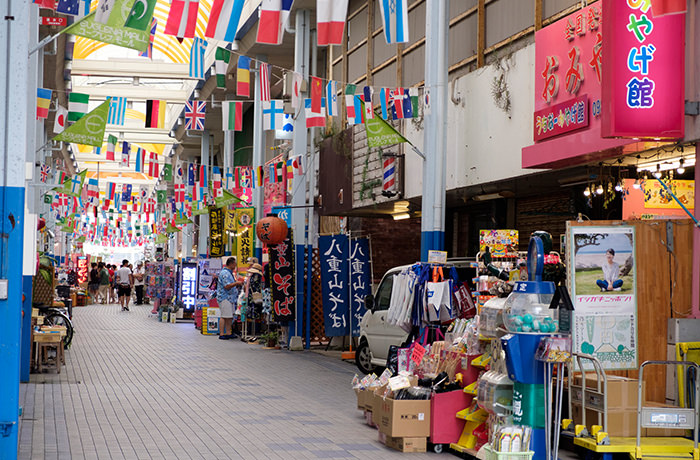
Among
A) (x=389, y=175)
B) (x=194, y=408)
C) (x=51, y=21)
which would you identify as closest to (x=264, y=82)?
(x=389, y=175)

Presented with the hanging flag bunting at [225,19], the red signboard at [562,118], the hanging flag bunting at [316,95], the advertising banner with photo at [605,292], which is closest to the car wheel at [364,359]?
the hanging flag bunting at [316,95]

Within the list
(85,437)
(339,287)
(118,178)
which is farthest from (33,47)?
(118,178)

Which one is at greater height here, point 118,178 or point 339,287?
point 118,178

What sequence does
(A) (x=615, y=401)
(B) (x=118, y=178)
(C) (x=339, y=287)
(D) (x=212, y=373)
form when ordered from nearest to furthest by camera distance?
(A) (x=615, y=401), (D) (x=212, y=373), (C) (x=339, y=287), (B) (x=118, y=178)

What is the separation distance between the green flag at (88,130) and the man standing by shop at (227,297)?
24.5ft

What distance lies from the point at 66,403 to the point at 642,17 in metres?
7.93

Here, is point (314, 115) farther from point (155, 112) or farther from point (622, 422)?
point (622, 422)

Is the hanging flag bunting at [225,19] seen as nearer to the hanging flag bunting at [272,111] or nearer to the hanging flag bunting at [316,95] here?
the hanging flag bunting at [316,95]

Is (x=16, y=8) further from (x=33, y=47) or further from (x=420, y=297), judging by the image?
(x=420, y=297)

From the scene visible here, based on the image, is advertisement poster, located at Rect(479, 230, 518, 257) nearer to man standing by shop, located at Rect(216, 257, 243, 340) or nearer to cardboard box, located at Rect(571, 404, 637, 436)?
cardboard box, located at Rect(571, 404, 637, 436)

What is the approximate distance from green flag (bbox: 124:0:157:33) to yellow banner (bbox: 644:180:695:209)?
214 inches

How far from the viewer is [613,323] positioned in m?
8.49

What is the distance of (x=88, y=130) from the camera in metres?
15.5

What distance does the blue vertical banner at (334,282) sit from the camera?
17906mm
